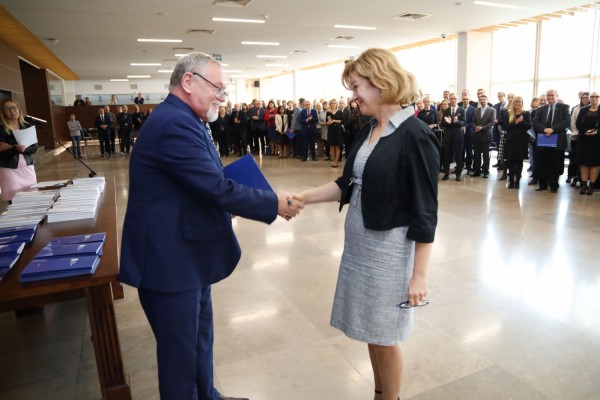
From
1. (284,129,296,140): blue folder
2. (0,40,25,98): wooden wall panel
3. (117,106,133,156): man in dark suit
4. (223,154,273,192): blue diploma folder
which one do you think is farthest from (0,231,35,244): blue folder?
(117,106,133,156): man in dark suit

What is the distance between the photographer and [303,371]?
2.30 metres

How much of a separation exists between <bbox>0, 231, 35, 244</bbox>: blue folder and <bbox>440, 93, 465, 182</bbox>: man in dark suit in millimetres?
7553

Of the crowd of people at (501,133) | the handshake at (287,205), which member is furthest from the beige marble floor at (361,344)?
the crowd of people at (501,133)

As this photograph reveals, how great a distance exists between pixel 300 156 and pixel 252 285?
29.8 ft

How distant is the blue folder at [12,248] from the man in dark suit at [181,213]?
657mm

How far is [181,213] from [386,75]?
897 mm

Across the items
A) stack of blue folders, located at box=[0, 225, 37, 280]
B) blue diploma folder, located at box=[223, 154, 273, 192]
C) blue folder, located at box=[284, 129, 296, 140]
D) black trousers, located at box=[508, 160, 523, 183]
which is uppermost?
blue diploma folder, located at box=[223, 154, 273, 192]

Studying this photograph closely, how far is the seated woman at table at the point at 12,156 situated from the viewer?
3.69 metres

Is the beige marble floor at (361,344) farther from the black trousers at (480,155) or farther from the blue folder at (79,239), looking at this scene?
the black trousers at (480,155)

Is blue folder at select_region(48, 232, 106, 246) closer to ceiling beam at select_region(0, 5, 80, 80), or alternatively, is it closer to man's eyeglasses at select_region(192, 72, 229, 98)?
man's eyeglasses at select_region(192, 72, 229, 98)

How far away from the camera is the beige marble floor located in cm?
219

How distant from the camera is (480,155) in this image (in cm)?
841

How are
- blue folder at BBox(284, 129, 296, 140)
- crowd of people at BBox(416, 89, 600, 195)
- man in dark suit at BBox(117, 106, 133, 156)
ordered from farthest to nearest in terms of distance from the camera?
man in dark suit at BBox(117, 106, 133, 156), blue folder at BBox(284, 129, 296, 140), crowd of people at BBox(416, 89, 600, 195)

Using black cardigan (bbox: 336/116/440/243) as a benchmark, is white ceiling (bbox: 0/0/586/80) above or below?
above
